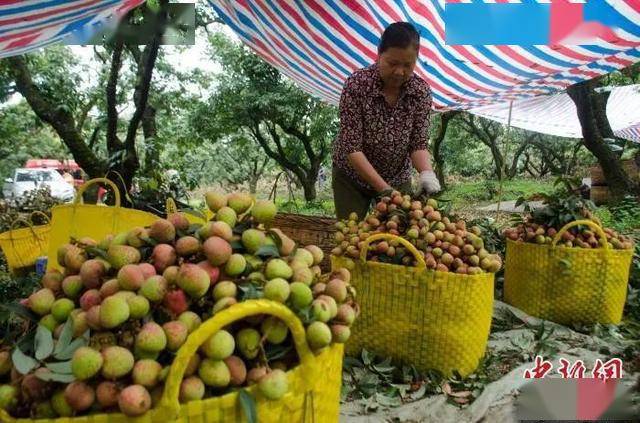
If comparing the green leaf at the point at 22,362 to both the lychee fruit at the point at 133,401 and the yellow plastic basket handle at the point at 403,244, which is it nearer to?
the lychee fruit at the point at 133,401

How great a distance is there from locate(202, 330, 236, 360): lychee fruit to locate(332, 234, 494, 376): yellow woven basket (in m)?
1.13

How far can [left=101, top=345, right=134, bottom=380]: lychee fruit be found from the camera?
0.92m

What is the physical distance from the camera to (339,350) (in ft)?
3.97

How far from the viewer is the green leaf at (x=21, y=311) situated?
3.66 ft

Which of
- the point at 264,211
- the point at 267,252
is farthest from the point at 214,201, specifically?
the point at 267,252

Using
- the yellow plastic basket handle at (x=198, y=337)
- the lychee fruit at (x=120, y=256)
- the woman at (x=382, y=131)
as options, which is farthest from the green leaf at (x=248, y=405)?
A: the woman at (x=382, y=131)

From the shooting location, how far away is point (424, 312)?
208 cm

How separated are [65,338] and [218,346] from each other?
0.34 meters

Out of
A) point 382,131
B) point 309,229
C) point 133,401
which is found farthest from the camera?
point 309,229

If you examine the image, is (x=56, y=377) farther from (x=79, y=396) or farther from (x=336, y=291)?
(x=336, y=291)

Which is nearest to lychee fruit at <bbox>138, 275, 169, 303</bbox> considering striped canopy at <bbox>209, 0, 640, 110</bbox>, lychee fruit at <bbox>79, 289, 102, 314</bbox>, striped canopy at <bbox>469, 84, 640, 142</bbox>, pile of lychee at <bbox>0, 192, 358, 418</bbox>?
pile of lychee at <bbox>0, 192, 358, 418</bbox>

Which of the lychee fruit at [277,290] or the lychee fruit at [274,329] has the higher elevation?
the lychee fruit at [277,290]

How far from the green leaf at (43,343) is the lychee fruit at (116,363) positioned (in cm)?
14

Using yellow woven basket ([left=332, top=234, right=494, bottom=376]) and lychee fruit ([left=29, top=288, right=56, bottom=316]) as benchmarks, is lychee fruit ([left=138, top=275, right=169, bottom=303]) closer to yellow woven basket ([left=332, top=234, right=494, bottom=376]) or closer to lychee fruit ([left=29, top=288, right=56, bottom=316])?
lychee fruit ([left=29, top=288, right=56, bottom=316])
